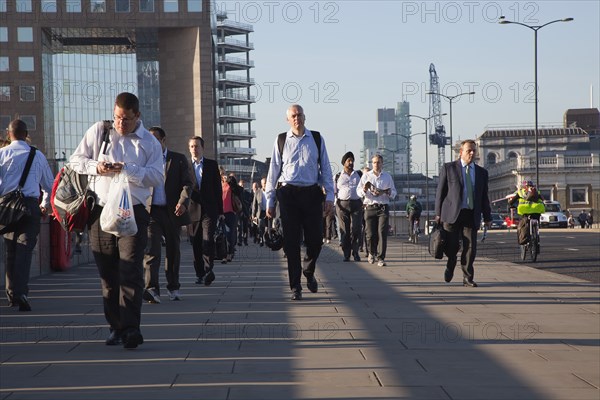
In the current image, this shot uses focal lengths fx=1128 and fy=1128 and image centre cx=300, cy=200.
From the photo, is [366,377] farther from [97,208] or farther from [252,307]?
[252,307]

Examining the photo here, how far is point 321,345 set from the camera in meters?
8.02

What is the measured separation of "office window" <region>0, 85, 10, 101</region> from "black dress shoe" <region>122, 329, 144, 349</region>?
85749 mm

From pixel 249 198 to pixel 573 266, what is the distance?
17.2 m

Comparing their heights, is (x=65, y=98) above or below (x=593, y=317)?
above

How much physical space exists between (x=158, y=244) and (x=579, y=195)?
119 metres

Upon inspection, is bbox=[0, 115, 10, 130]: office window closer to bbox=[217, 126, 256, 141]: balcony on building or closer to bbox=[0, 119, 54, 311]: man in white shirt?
bbox=[217, 126, 256, 141]: balcony on building

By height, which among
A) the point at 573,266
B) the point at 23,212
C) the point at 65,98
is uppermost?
the point at 65,98

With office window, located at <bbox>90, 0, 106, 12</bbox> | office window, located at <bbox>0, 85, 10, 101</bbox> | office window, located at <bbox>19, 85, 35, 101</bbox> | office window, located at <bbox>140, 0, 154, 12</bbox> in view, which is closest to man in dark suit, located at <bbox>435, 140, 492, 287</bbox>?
office window, located at <bbox>140, 0, 154, 12</bbox>

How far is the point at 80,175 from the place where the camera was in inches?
310

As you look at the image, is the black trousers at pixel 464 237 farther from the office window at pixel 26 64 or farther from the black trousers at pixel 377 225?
the office window at pixel 26 64

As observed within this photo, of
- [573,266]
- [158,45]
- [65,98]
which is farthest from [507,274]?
[65,98]

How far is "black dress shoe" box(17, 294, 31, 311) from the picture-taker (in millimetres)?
10836

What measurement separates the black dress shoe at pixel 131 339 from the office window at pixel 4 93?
8575 centimetres

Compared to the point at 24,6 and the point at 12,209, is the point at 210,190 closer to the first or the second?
the point at 12,209
